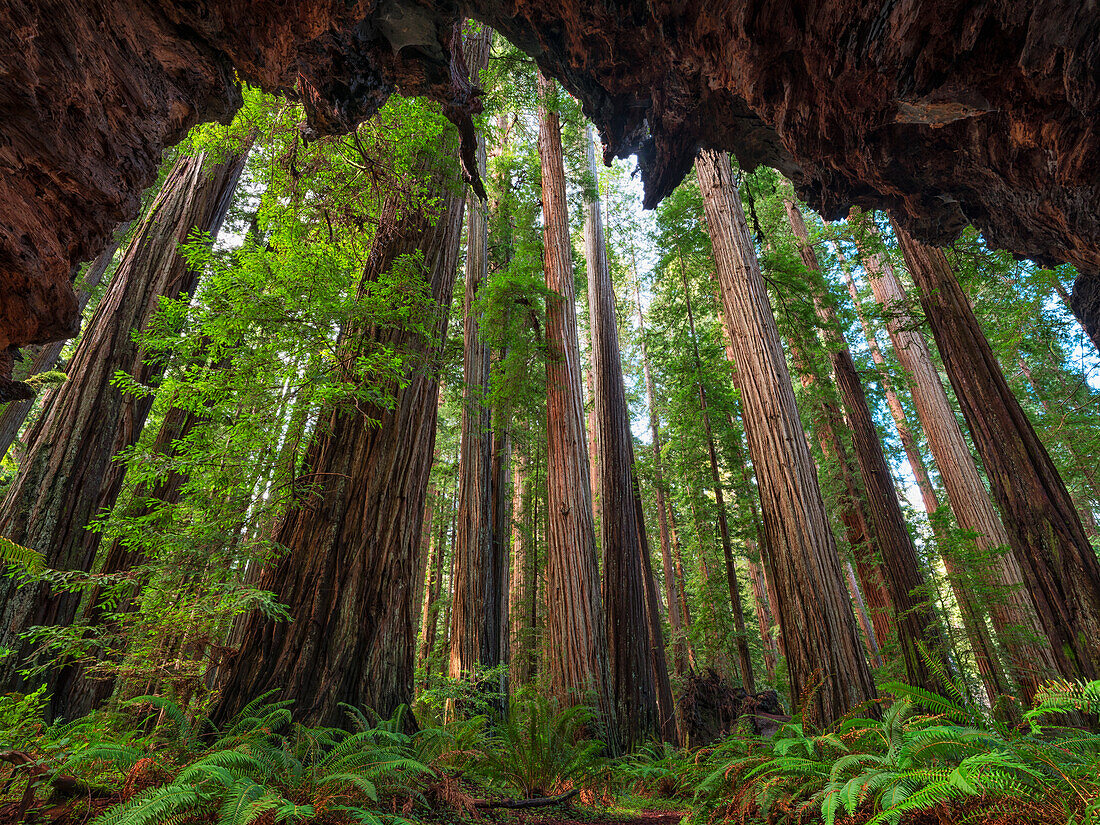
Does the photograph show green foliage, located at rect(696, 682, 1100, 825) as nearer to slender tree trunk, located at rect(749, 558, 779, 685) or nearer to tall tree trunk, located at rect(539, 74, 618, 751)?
tall tree trunk, located at rect(539, 74, 618, 751)

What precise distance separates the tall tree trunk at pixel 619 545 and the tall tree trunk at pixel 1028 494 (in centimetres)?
405

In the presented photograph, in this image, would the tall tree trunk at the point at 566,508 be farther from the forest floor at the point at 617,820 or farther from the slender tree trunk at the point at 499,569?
the forest floor at the point at 617,820

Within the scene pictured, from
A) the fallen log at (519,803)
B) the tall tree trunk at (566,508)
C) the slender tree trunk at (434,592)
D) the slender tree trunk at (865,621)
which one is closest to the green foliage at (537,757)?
the fallen log at (519,803)

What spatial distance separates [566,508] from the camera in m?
6.67

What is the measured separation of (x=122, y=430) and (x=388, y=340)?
10.5 feet

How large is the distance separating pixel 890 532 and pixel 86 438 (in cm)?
985

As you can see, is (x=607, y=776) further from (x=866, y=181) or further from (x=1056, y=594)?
(x=866, y=181)

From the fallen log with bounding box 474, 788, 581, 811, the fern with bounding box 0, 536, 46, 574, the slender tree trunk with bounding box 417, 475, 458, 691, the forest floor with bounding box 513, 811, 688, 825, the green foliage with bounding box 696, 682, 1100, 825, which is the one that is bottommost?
the forest floor with bounding box 513, 811, 688, 825

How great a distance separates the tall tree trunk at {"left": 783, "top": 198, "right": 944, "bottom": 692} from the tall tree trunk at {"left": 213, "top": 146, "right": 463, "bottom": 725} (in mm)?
5853

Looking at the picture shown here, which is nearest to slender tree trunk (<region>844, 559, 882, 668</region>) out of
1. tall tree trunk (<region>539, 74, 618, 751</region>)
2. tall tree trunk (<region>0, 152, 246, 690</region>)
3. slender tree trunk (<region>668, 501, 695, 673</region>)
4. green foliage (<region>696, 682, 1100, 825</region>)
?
slender tree trunk (<region>668, 501, 695, 673</region>)

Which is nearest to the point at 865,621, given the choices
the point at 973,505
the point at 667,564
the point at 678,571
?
the point at 678,571

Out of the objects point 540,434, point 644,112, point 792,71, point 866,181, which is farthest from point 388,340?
point 540,434

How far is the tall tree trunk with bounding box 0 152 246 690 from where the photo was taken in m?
3.98

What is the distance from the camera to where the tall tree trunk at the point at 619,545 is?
6090 mm
